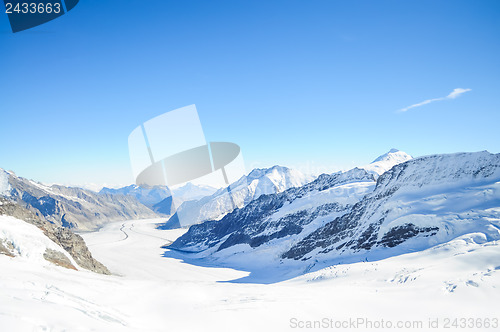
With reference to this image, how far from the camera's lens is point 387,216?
56844mm

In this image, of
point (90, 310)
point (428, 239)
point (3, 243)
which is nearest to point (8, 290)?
point (90, 310)

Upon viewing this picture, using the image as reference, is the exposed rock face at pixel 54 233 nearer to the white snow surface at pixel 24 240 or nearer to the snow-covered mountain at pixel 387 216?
the white snow surface at pixel 24 240

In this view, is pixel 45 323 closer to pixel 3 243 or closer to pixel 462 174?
pixel 3 243

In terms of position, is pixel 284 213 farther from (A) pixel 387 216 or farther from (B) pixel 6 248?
(B) pixel 6 248

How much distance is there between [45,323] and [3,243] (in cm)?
2154

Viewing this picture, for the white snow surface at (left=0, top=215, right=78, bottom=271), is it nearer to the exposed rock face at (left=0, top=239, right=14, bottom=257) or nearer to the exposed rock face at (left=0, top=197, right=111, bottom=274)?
the exposed rock face at (left=0, top=239, right=14, bottom=257)

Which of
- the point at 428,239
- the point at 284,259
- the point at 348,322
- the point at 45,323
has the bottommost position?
the point at 284,259

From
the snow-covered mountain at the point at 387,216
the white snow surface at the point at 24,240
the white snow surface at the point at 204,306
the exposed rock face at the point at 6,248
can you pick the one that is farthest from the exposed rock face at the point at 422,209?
the exposed rock face at the point at 6,248

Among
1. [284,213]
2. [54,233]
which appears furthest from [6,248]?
[284,213]

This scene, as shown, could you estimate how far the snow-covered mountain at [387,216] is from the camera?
4394 centimetres

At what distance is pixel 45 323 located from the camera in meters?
7.45

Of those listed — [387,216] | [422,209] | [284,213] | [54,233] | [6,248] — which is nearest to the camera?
[6,248]

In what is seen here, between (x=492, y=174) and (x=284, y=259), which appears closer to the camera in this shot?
(x=492, y=174)

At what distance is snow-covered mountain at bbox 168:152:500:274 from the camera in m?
43.9
